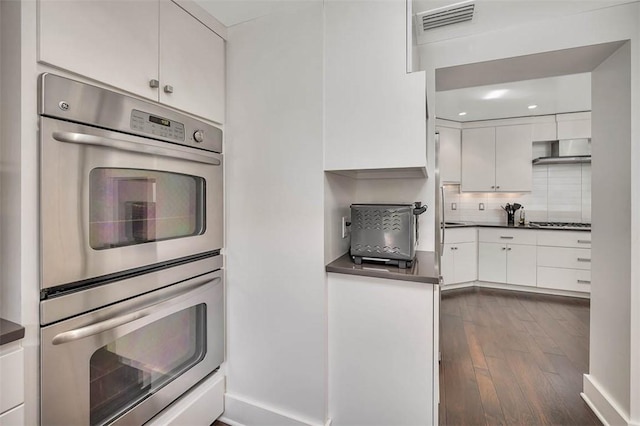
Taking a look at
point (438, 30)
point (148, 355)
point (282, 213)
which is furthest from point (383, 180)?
point (148, 355)

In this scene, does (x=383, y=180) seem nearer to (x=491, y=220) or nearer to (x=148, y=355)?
(x=148, y=355)

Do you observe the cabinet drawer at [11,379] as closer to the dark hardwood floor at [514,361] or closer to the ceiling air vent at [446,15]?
the dark hardwood floor at [514,361]

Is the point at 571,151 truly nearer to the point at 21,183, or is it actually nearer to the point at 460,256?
the point at 460,256

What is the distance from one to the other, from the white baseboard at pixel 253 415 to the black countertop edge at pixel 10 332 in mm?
1115

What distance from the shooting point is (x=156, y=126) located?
4.10 ft

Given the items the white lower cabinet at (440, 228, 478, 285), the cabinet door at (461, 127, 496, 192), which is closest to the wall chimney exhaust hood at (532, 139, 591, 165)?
the cabinet door at (461, 127, 496, 192)

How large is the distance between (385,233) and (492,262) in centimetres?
351

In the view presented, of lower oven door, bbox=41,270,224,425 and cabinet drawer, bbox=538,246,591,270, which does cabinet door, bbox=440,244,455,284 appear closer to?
cabinet drawer, bbox=538,246,591,270

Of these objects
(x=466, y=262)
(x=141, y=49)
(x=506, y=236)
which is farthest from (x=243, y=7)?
(x=506, y=236)

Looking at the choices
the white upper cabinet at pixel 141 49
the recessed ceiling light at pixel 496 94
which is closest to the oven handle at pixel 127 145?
the white upper cabinet at pixel 141 49

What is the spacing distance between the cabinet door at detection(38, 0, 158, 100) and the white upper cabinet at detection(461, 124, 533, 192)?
14.6ft

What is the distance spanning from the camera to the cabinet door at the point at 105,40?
3.03ft

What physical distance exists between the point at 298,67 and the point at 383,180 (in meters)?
0.91

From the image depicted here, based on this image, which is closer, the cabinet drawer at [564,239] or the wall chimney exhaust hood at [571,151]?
the cabinet drawer at [564,239]
